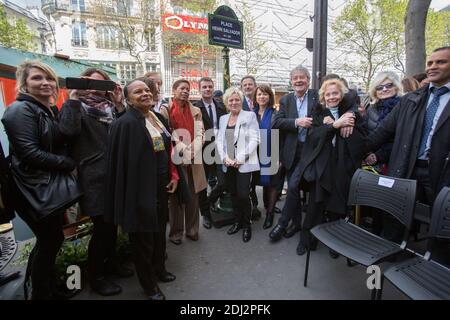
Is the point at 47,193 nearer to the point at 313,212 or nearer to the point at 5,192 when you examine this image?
the point at 5,192

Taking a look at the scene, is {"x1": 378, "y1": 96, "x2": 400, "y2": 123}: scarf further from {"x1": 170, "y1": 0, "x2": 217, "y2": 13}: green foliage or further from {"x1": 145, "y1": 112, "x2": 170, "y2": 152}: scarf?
{"x1": 170, "y1": 0, "x2": 217, "y2": 13}: green foliage

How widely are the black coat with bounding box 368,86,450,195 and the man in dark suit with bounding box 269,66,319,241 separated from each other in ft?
2.81

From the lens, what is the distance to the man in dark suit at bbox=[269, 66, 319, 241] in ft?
11.0

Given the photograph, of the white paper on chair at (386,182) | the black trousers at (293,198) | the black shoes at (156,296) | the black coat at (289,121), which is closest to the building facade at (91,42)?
the black coat at (289,121)

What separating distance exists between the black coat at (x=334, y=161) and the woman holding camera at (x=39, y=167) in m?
2.41

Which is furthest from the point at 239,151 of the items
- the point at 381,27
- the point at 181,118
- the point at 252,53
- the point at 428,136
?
the point at 381,27

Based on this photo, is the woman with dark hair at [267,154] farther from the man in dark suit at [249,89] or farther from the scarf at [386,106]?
the scarf at [386,106]

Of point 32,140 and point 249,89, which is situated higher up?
point 249,89

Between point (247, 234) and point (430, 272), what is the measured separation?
6.60 feet

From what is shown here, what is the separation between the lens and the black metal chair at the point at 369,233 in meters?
2.05

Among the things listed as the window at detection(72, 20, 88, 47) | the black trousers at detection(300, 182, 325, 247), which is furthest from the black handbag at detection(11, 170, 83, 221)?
the window at detection(72, 20, 88, 47)

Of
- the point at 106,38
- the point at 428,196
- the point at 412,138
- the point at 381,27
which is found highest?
the point at 106,38

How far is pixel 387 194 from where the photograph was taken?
2.33 m
